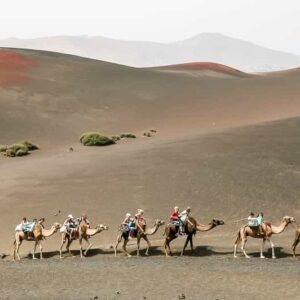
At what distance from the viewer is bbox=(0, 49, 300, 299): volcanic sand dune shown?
21.4 meters

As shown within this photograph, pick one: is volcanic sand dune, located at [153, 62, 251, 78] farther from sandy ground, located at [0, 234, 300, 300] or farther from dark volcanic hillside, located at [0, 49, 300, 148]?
sandy ground, located at [0, 234, 300, 300]

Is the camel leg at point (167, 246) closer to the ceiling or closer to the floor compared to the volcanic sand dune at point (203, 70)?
closer to the floor

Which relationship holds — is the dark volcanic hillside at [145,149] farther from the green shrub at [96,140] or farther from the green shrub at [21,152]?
the green shrub at [96,140]

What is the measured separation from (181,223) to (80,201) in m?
9.47

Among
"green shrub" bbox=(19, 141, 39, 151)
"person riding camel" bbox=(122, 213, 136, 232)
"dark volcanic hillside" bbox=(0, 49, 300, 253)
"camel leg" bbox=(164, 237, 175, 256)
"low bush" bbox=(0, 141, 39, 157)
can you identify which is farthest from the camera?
"green shrub" bbox=(19, 141, 39, 151)

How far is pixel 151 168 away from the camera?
3578 cm

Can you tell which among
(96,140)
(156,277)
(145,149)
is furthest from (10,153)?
(156,277)

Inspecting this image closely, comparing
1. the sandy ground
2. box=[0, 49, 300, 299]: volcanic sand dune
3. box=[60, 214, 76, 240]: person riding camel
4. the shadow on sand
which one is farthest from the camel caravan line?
box=[0, 49, 300, 299]: volcanic sand dune

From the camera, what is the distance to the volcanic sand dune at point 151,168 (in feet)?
70.3

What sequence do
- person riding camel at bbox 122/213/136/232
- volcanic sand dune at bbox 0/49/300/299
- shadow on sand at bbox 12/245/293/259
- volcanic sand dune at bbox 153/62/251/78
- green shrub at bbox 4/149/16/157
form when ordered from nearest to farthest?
1. volcanic sand dune at bbox 0/49/300/299
2. shadow on sand at bbox 12/245/293/259
3. person riding camel at bbox 122/213/136/232
4. green shrub at bbox 4/149/16/157
5. volcanic sand dune at bbox 153/62/251/78

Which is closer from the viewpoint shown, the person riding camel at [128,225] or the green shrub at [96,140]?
the person riding camel at [128,225]

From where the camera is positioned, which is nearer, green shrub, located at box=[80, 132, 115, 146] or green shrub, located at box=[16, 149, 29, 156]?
green shrub, located at box=[16, 149, 29, 156]

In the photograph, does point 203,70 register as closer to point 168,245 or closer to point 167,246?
point 167,246

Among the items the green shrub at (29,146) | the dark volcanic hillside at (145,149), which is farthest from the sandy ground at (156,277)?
the green shrub at (29,146)
